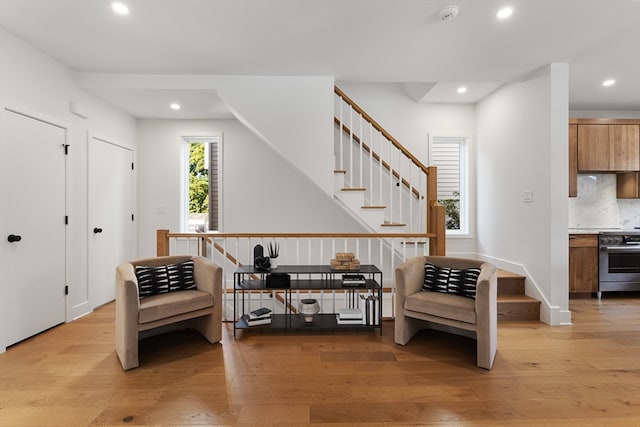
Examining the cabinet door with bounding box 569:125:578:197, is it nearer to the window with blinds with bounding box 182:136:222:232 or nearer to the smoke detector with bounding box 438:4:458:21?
the smoke detector with bounding box 438:4:458:21

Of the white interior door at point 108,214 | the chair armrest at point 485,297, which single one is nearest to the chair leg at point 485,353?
the chair armrest at point 485,297

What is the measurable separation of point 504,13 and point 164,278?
376 centimetres

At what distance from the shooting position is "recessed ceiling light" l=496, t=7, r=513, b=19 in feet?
8.49

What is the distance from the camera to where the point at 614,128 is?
178 inches

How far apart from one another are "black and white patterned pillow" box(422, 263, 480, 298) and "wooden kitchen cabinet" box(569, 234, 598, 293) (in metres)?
2.46

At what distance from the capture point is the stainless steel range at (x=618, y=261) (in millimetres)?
4363

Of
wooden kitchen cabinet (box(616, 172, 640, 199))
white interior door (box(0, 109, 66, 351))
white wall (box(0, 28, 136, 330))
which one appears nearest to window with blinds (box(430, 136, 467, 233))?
wooden kitchen cabinet (box(616, 172, 640, 199))

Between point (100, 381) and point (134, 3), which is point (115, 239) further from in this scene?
point (134, 3)

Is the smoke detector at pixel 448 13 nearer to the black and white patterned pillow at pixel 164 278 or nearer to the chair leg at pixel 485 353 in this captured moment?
the chair leg at pixel 485 353

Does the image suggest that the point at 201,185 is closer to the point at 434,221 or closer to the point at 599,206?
the point at 434,221

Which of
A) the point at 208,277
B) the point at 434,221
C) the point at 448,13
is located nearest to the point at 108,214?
the point at 208,277

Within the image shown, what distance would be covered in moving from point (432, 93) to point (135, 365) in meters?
4.83

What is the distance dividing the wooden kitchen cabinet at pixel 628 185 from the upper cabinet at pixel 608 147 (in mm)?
305

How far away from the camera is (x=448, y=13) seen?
2.59 metres
